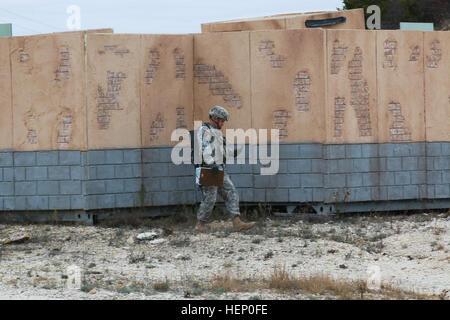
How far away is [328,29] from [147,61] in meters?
2.93

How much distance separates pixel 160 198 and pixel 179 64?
7.15 feet

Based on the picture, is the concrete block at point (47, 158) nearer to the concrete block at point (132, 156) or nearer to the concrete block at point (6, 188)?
the concrete block at point (6, 188)

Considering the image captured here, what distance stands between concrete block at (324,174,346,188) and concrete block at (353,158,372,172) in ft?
0.86

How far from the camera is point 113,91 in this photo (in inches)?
421

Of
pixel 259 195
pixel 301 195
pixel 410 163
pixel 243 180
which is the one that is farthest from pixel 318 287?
pixel 410 163

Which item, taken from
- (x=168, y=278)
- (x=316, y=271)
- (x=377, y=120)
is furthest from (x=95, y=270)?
(x=377, y=120)

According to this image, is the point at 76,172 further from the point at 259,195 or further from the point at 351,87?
the point at 351,87

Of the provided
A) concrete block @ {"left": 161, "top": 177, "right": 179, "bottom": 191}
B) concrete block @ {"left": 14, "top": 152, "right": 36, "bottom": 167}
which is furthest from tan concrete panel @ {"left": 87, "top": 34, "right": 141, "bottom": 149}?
concrete block @ {"left": 14, "top": 152, "right": 36, "bottom": 167}

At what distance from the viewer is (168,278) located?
24.1 ft

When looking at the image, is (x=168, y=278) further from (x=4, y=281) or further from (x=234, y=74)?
(x=234, y=74)

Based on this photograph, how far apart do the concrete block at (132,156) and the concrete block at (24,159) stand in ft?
4.66

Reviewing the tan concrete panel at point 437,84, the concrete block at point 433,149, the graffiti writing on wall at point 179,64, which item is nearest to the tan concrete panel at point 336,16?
the tan concrete panel at point 437,84

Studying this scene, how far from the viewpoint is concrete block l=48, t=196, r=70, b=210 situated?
10.7 metres

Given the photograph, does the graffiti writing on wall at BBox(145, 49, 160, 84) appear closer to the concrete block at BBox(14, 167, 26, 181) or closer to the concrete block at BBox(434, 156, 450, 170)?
the concrete block at BBox(14, 167, 26, 181)
